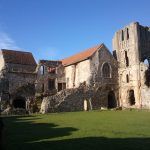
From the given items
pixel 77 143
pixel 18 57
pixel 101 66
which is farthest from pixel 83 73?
pixel 77 143

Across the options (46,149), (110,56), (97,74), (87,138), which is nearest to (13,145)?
(46,149)

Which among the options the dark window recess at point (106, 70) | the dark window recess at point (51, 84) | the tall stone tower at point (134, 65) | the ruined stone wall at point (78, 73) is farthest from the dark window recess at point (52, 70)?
the tall stone tower at point (134, 65)

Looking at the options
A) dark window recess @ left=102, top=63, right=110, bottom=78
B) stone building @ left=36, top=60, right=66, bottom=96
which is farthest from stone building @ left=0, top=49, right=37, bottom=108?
dark window recess @ left=102, top=63, right=110, bottom=78

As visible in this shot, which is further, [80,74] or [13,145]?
[80,74]

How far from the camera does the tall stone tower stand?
4666cm

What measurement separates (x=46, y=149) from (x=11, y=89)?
3728cm

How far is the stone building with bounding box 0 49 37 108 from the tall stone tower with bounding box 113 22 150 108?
15.0 meters

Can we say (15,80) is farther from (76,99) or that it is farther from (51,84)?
(76,99)

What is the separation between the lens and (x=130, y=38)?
164ft

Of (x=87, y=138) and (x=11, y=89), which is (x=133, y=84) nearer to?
(x=11, y=89)

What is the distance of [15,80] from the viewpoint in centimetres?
4953

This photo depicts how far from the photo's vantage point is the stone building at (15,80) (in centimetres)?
4841

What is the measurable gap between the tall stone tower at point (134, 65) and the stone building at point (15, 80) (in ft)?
49.2

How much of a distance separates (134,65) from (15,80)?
19.4 meters
